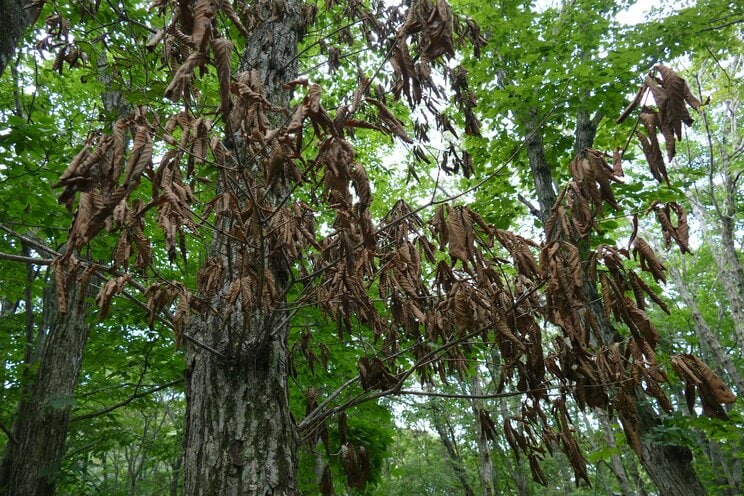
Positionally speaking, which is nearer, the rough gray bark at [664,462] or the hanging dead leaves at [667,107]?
the hanging dead leaves at [667,107]

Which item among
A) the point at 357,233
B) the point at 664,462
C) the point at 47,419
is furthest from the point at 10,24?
the point at 664,462

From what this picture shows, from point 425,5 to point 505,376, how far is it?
6.81 ft

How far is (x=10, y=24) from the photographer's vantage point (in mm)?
2047

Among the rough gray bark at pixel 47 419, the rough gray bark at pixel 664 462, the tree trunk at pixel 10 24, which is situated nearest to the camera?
the tree trunk at pixel 10 24

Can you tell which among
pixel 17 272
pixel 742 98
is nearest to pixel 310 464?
pixel 17 272

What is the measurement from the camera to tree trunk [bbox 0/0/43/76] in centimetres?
201

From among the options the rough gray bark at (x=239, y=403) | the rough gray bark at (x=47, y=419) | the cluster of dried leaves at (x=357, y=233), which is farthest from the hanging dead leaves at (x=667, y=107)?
the rough gray bark at (x=47, y=419)

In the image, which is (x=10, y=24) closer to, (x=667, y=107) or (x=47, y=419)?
(x=667, y=107)

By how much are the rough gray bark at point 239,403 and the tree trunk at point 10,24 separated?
45.3 inches

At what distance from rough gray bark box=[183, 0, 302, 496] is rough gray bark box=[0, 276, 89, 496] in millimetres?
3035

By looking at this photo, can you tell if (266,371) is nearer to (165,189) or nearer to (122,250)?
(122,250)

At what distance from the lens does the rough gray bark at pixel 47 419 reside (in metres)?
4.71

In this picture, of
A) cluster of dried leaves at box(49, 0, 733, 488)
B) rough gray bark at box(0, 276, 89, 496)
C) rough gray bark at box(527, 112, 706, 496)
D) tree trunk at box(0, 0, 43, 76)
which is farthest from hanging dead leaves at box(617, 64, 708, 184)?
rough gray bark at box(0, 276, 89, 496)

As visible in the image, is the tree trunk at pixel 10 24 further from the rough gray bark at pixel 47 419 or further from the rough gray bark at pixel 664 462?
the rough gray bark at pixel 664 462
